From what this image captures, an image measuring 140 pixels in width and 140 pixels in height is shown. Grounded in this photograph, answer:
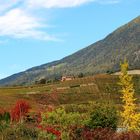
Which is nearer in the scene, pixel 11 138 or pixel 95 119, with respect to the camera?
pixel 11 138

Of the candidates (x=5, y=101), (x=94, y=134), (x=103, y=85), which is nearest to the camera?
(x=94, y=134)

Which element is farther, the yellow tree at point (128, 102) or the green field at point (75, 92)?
the green field at point (75, 92)

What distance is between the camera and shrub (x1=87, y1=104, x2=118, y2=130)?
41.4 metres

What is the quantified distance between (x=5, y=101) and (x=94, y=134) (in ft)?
380

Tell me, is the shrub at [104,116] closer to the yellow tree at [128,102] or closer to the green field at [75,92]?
the yellow tree at [128,102]

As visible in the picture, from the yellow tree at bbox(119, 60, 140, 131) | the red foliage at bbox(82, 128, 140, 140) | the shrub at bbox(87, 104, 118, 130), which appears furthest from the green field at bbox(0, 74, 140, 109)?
the red foliage at bbox(82, 128, 140, 140)

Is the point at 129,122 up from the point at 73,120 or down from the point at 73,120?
down

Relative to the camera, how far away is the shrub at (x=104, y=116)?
1630 inches

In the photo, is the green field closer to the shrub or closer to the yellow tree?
the yellow tree

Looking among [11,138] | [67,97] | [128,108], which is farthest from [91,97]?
[11,138]

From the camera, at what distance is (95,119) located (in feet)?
135

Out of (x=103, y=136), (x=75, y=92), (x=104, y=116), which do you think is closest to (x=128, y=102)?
(x=104, y=116)

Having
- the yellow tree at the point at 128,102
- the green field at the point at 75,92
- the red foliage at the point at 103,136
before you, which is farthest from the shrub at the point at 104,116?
the green field at the point at 75,92

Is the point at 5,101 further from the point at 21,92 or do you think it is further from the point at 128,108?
the point at 128,108
